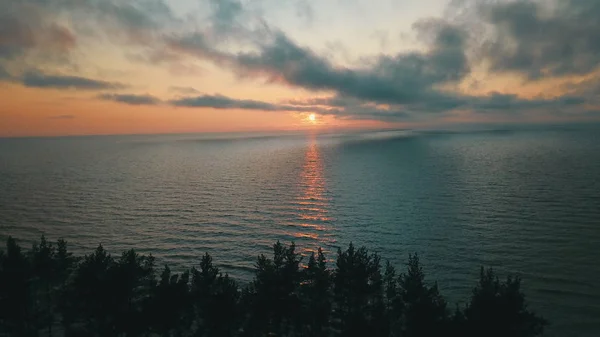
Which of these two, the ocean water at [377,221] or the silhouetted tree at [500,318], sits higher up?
the silhouetted tree at [500,318]

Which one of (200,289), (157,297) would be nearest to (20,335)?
(157,297)

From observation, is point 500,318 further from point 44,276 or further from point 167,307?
point 44,276

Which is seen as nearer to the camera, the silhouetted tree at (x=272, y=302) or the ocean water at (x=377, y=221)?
the silhouetted tree at (x=272, y=302)

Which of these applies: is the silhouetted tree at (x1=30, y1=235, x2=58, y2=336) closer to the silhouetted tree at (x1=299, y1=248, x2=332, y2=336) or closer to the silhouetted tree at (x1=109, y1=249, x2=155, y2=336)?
the silhouetted tree at (x1=109, y1=249, x2=155, y2=336)

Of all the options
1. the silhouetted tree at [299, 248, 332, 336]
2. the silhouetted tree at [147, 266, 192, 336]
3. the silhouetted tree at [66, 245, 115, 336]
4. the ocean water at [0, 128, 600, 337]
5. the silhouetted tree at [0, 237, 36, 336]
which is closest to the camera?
the silhouetted tree at [147, 266, 192, 336]

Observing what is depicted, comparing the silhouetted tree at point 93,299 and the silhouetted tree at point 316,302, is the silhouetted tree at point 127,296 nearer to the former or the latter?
the silhouetted tree at point 93,299

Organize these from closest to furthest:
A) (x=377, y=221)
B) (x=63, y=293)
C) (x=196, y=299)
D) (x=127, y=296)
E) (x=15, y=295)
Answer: (x=15, y=295)
(x=196, y=299)
(x=127, y=296)
(x=63, y=293)
(x=377, y=221)

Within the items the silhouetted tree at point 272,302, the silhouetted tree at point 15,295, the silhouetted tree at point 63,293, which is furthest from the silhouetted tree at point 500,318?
the silhouetted tree at point 15,295

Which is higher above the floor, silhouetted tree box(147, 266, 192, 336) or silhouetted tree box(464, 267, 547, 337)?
silhouetted tree box(464, 267, 547, 337)

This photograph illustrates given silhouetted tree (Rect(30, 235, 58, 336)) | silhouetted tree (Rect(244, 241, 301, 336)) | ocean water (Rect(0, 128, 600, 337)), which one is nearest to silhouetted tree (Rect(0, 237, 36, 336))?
silhouetted tree (Rect(30, 235, 58, 336))

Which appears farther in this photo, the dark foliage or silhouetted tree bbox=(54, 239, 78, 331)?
silhouetted tree bbox=(54, 239, 78, 331)

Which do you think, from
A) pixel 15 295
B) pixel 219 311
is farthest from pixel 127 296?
pixel 15 295
